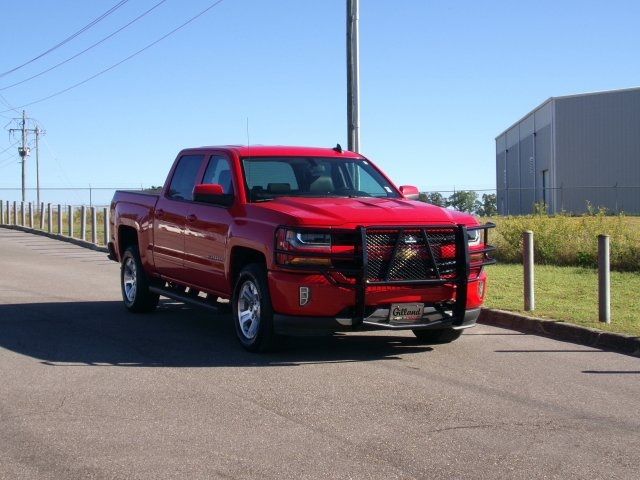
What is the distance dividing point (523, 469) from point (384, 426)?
3.87 feet

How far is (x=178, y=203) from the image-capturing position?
10852 millimetres

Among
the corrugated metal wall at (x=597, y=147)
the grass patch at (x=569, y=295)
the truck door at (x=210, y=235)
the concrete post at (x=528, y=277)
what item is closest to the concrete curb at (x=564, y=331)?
the grass patch at (x=569, y=295)

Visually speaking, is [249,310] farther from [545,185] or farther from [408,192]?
[545,185]

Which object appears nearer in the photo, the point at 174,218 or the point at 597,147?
the point at 174,218

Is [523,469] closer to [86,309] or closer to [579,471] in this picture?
[579,471]

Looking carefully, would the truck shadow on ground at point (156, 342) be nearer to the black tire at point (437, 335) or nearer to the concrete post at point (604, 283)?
the black tire at point (437, 335)

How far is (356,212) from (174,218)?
2.90 metres

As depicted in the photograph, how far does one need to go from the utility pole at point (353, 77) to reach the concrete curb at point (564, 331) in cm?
694

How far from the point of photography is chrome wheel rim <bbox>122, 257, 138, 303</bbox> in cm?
1209

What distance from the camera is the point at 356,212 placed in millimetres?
8703

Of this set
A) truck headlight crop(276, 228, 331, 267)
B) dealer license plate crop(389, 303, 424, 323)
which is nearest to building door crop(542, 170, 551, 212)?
dealer license plate crop(389, 303, 424, 323)

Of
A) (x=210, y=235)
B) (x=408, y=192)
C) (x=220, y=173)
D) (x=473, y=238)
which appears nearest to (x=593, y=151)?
(x=408, y=192)

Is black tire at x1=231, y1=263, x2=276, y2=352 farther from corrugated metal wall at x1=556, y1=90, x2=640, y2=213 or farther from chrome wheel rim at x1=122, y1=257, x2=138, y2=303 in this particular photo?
corrugated metal wall at x1=556, y1=90, x2=640, y2=213

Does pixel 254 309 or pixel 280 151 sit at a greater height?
pixel 280 151
